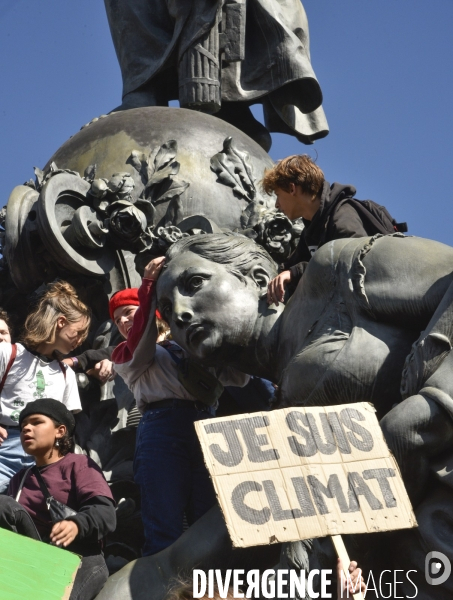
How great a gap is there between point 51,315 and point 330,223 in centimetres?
178

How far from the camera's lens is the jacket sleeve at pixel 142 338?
6.76 meters

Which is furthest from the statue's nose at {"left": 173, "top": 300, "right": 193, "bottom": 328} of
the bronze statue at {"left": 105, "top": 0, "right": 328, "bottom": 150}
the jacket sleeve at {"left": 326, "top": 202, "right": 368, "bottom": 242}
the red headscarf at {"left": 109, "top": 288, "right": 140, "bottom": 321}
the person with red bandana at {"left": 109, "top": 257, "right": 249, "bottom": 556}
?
the bronze statue at {"left": 105, "top": 0, "right": 328, "bottom": 150}

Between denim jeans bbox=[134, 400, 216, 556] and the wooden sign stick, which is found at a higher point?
the wooden sign stick

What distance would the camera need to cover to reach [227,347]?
6309mm

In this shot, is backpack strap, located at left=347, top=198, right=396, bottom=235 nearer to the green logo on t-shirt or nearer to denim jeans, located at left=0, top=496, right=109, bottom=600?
the green logo on t-shirt

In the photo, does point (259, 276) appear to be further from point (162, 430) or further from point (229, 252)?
point (162, 430)

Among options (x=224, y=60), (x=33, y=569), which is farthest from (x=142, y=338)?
(x=224, y=60)

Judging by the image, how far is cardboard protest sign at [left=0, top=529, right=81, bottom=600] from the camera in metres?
4.77

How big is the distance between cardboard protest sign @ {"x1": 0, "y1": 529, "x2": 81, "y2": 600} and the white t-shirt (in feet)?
6.91

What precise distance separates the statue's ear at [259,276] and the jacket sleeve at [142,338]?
545mm

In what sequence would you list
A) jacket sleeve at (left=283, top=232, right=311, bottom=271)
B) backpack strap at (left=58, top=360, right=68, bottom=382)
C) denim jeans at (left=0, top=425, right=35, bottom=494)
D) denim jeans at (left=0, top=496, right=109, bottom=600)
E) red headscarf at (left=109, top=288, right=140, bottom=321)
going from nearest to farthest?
denim jeans at (left=0, top=496, right=109, bottom=600), denim jeans at (left=0, top=425, right=35, bottom=494), jacket sleeve at (left=283, top=232, right=311, bottom=271), backpack strap at (left=58, top=360, right=68, bottom=382), red headscarf at (left=109, top=288, right=140, bottom=321)

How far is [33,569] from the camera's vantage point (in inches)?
191

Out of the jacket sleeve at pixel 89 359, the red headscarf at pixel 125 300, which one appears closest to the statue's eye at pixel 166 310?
the red headscarf at pixel 125 300

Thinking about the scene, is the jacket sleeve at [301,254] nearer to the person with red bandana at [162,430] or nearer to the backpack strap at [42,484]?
the person with red bandana at [162,430]
